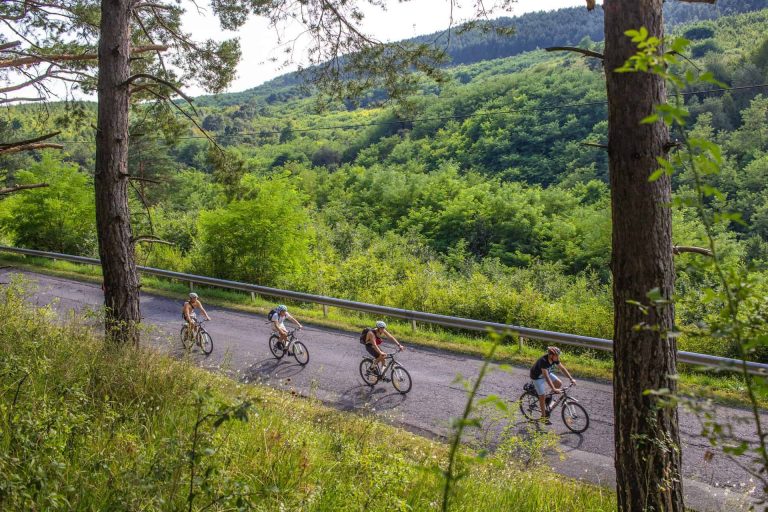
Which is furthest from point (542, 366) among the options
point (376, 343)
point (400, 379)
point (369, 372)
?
point (369, 372)

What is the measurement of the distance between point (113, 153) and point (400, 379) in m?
6.22

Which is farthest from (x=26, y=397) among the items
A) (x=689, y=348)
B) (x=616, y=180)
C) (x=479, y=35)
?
(x=689, y=348)

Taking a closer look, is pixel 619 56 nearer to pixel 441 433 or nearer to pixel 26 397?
pixel 26 397

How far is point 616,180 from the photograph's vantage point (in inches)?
186

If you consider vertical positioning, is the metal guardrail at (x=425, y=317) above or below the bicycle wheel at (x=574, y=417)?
above

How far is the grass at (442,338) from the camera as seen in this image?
10852mm

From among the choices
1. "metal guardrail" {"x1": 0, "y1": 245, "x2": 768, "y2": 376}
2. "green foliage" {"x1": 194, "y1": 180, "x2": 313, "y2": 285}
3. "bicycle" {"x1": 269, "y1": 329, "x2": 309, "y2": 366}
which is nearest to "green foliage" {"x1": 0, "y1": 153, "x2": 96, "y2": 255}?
"metal guardrail" {"x1": 0, "y1": 245, "x2": 768, "y2": 376}

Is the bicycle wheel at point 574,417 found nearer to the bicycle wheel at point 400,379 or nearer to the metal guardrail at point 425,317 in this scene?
the metal guardrail at point 425,317

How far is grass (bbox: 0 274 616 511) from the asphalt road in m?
0.82

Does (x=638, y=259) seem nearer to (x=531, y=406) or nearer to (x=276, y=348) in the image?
(x=531, y=406)

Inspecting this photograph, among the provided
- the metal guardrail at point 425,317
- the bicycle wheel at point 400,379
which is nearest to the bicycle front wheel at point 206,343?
the metal guardrail at point 425,317

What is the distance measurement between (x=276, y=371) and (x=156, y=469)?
9.12 metres

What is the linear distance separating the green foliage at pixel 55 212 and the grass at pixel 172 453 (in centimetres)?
1993

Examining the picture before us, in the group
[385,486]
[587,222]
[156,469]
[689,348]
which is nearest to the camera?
[156,469]
